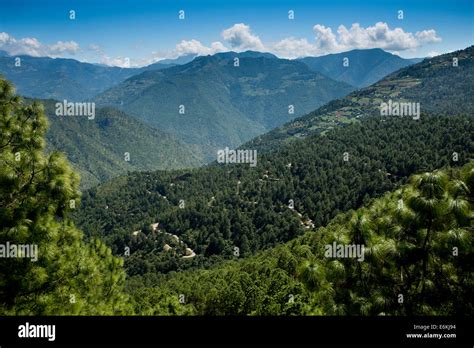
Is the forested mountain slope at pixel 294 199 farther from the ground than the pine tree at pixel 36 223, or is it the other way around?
the pine tree at pixel 36 223

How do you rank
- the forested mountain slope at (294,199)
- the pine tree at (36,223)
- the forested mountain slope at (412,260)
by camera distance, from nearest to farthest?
1. the forested mountain slope at (412,260)
2. the pine tree at (36,223)
3. the forested mountain slope at (294,199)

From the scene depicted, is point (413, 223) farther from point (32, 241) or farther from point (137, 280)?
point (137, 280)

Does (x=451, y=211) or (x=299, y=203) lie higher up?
(x=451, y=211)

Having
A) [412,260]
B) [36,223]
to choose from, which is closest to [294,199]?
[412,260]

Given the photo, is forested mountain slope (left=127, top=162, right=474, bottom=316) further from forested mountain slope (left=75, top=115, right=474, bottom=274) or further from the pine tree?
forested mountain slope (left=75, top=115, right=474, bottom=274)

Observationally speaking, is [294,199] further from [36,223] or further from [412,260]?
[36,223]

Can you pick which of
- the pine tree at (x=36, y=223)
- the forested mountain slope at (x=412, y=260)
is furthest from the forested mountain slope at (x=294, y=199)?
the forested mountain slope at (x=412, y=260)

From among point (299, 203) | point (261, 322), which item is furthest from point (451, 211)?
point (299, 203)

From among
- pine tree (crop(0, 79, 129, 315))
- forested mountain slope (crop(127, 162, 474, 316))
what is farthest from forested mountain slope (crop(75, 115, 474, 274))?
forested mountain slope (crop(127, 162, 474, 316))

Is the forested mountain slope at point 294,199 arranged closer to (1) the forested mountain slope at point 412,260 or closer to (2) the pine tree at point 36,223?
(2) the pine tree at point 36,223

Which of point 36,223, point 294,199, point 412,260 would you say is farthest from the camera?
point 294,199

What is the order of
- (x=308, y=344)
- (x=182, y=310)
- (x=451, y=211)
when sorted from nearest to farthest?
(x=308, y=344) → (x=451, y=211) → (x=182, y=310)
